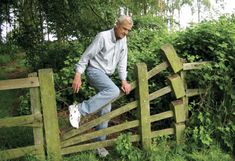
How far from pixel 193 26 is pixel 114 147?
8.85 feet

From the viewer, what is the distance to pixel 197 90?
682cm

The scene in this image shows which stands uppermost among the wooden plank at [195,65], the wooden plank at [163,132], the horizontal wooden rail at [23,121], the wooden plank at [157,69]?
the wooden plank at [195,65]

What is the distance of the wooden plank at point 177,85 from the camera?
21.3ft

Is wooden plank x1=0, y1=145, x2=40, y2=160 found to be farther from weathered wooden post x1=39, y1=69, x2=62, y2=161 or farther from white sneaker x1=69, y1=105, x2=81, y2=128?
white sneaker x1=69, y1=105, x2=81, y2=128

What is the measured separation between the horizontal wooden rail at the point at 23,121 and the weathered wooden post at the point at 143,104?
154 cm

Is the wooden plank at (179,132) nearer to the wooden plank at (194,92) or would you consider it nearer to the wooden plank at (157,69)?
the wooden plank at (194,92)

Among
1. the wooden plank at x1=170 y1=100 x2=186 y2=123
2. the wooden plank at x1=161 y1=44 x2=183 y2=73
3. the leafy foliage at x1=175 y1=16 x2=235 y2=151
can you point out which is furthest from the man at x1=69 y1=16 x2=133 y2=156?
the leafy foliage at x1=175 y1=16 x2=235 y2=151

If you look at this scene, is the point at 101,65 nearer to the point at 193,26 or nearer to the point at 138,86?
the point at 138,86

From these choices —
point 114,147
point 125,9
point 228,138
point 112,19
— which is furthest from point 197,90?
point 125,9

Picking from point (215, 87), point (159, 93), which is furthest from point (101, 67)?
point (215, 87)

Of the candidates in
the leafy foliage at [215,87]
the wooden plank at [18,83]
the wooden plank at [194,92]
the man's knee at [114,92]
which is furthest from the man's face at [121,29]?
the wooden plank at [194,92]

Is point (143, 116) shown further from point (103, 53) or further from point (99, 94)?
point (103, 53)

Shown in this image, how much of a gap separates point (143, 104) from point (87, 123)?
2.99 feet

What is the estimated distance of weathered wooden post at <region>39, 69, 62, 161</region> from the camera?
18.1 feet
